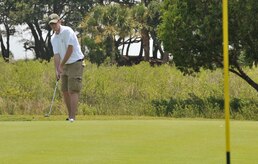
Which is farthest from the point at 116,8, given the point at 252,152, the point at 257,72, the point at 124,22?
the point at 252,152

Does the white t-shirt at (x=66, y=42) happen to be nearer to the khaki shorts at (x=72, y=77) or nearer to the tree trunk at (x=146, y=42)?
the khaki shorts at (x=72, y=77)

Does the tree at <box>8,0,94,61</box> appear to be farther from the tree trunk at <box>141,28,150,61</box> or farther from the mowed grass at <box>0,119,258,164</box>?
the mowed grass at <box>0,119,258,164</box>

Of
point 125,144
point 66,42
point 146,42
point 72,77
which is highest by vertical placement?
point 146,42

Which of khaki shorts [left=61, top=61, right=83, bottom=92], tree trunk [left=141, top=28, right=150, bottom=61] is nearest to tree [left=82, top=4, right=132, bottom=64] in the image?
tree trunk [left=141, top=28, right=150, bottom=61]

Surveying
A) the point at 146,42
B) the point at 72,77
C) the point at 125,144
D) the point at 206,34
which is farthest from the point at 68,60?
the point at 146,42

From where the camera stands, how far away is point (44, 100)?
2033 cm

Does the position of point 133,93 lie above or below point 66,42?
below

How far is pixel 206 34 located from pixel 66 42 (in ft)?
33.7

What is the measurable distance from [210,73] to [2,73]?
7.38 meters

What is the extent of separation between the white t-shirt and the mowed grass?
6.41 ft

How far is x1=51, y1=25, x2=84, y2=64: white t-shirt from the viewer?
1078cm

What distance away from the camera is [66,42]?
10.8 metres

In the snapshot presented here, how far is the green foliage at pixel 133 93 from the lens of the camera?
770 inches

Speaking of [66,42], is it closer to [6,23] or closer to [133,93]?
[133,93]
